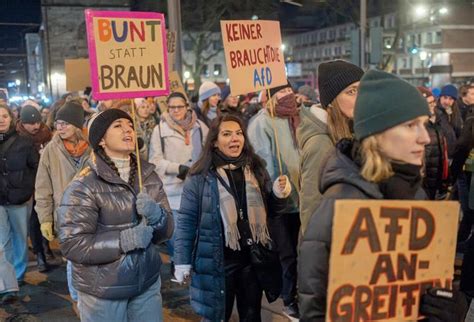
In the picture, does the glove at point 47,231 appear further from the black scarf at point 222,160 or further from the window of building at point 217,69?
the window of building at point 217,69

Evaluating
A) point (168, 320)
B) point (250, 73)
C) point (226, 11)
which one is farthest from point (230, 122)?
point (226, 11)

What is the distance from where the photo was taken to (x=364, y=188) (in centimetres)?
212

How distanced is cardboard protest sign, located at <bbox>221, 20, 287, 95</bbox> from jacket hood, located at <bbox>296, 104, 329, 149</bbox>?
140 cm

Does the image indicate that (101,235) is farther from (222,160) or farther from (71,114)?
(71,114)

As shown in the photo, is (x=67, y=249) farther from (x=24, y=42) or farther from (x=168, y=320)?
(x=24, y=42)

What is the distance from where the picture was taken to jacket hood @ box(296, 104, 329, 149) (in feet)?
12.6

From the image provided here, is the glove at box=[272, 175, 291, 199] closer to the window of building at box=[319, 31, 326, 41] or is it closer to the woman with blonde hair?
Result: the woman with blonde hair

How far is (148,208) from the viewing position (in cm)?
358

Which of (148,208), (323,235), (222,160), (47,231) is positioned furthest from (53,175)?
(323,235)

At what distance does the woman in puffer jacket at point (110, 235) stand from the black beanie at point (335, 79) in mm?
1258

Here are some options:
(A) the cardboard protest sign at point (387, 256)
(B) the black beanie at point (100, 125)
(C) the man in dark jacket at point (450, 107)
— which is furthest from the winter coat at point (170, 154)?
(A) the cardboard protest sign at point (387, 256)

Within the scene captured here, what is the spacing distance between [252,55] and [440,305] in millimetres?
3708

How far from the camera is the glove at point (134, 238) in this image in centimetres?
→ 354

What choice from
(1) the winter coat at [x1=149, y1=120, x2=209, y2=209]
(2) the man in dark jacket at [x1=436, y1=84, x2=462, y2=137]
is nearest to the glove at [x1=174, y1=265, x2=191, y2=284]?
(1) the winter coat at [x1=149, y1=120, x2=209, y2=209]
